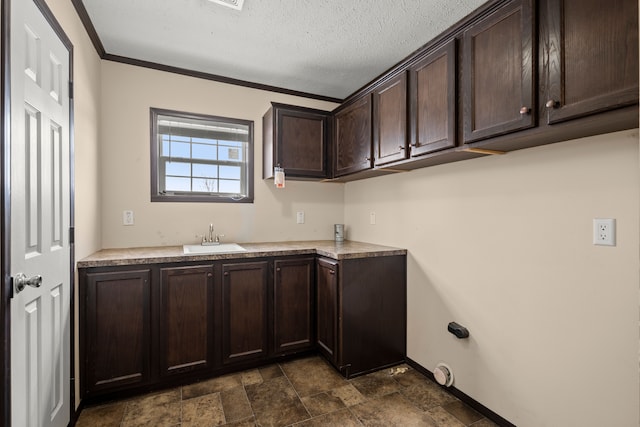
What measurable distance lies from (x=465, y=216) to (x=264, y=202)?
1.85m

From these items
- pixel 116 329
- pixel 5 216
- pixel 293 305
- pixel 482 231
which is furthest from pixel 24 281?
pixel 482 231

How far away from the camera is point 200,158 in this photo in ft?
9.46

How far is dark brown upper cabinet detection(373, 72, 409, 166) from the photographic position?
2150mm

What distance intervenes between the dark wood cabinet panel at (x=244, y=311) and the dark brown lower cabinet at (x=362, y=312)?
48 centimetres

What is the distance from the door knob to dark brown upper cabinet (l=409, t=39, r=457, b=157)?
6.92 feet

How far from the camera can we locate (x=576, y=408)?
147cm

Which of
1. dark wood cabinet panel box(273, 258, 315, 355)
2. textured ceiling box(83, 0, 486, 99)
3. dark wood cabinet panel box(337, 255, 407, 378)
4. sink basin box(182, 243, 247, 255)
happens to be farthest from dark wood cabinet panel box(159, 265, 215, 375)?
textured ceiling box(83, 0, 486, 99)

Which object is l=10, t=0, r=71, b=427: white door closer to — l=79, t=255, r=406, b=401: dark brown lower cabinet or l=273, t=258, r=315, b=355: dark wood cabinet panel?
l=79, t=255, r=406, b=401: dark brown lower cabinet

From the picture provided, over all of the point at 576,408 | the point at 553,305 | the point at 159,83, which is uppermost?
the point at 159,83

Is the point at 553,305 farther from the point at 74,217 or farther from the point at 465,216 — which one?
the point at 74,217

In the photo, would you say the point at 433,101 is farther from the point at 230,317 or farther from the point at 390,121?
the point at 230,317

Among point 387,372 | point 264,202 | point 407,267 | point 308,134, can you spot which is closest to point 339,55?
point 308,134

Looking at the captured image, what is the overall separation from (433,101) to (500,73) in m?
0.44

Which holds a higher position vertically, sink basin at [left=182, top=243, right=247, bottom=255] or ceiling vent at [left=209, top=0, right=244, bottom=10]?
ceiling vent at [left=209, top=0, right=244, bottom=10]
